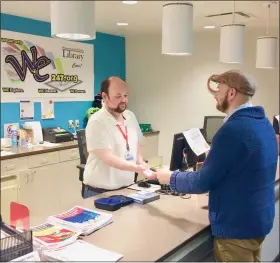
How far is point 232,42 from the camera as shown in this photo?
8.38 feet

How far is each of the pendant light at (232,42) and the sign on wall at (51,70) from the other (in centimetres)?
150

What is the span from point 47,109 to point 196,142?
255 centimetres

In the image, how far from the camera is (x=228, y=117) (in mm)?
1474

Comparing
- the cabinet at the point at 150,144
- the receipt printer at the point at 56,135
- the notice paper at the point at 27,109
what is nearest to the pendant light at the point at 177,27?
the receipt printer at the point at 56,135

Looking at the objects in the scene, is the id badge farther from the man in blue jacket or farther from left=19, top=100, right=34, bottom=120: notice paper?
left=19, top=100, right=34, bottom=120: notice paper

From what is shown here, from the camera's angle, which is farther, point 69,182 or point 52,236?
point 69,182

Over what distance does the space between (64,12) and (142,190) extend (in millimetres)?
1308

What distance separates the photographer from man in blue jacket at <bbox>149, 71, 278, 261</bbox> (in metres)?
1.38

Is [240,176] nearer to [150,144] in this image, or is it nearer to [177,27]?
[177,27]

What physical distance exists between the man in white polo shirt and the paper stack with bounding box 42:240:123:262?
69 centimetres

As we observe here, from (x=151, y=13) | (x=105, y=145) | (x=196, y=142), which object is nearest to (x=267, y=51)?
A: (x=151, y=13)

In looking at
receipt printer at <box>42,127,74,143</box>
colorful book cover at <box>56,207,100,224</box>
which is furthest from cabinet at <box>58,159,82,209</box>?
colorful book cover at <box>56,207,100,224</box>

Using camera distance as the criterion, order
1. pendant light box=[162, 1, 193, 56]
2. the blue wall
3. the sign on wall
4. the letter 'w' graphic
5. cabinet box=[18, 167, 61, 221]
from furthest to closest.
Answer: the blue wall, the sign on wall, the letter 'w' graphic, pendant light box=[162, 1, 193, 56], cabinet box=[18, 167, 61, 221]

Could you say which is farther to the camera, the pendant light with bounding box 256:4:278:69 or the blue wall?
the blue wall
